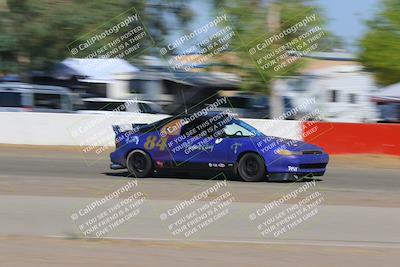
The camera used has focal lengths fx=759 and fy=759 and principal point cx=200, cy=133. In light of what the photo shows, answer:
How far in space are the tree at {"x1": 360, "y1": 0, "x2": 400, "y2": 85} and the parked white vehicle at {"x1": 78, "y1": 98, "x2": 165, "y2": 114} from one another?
50.6 feet

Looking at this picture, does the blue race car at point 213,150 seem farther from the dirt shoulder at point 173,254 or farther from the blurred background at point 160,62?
the blurred background at point 160,62

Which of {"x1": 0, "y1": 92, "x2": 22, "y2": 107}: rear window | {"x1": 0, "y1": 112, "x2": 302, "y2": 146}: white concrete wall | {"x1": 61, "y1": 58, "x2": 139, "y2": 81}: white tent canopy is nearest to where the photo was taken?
{"x1": 0, "y1": 112, "x2": 302, "y2": 146}: white concrete wall

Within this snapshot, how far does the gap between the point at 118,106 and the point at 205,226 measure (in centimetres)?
2133

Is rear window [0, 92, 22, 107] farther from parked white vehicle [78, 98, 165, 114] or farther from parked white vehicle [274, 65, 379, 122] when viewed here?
parked white vehicle [274, 65, 379, 122]

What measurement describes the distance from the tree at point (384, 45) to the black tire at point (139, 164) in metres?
27.8

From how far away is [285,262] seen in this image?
707cm

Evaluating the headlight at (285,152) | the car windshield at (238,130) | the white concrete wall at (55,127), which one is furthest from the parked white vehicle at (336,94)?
the headlight at (285,152)

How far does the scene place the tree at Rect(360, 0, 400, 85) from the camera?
40.5 metres

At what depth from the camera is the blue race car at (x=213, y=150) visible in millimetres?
14031

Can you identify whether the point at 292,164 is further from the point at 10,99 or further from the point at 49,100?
the point at 10,99

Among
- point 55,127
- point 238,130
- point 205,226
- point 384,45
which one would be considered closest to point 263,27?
point 55,127

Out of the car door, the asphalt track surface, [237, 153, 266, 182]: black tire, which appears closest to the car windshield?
the car door

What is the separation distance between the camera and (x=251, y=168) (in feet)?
47.0

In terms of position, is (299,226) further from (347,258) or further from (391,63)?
A: (391,63)
